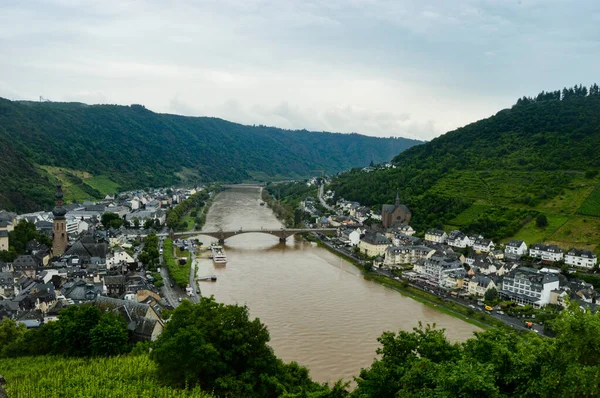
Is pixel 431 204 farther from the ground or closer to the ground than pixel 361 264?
farther from the ground

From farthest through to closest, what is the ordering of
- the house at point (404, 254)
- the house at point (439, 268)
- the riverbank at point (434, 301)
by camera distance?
the house at point (404, 254)
the house at point (439, 268)
the riverbank at point (434, 301)

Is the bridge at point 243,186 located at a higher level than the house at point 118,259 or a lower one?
higher

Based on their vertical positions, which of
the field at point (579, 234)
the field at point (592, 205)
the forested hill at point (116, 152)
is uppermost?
the forested hill at point (116, 152)

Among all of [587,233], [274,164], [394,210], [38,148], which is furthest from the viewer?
[274,164]

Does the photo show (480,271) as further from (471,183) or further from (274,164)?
(274,164)

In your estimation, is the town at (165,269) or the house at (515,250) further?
the house at (515,250)

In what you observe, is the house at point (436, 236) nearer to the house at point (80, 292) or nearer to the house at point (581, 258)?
the house at point (581, 258)

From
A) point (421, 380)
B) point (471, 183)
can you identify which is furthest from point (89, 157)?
point (421, 380)

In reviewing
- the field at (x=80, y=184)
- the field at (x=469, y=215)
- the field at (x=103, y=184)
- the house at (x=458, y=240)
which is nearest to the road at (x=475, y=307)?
the house at (x=458, y=240)
